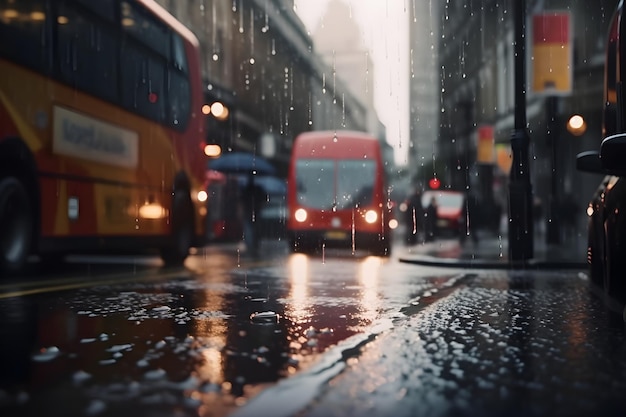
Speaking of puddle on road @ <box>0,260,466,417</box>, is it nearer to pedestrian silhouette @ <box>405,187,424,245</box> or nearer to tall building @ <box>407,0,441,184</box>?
pedestrian silhouette @ <box>405,187,424,245</box>

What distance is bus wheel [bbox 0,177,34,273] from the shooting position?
1041 cm

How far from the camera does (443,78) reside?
81.1m

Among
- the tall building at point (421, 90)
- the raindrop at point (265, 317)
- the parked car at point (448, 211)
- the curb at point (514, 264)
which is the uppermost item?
the tall building at point (421, 90)

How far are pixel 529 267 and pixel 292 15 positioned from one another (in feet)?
187

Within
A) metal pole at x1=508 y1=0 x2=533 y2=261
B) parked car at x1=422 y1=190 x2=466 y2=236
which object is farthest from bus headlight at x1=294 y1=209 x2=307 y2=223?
parked car at x1=422 y1=190 x2=466 y2=236

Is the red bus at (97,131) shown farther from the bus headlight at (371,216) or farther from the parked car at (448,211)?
the parked car at (448,211)

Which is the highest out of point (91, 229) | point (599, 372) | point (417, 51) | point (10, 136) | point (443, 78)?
point (417, 51)

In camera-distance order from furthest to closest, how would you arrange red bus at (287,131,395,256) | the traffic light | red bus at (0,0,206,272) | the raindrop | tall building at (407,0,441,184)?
tall building at (407,0,441,184), the traffic light, red bus at (287,131,395,256), red bus at (0,0,206,272), the raindrop

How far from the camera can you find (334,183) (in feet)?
76.9

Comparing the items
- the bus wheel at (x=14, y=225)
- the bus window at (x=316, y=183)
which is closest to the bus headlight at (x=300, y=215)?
the bus window at (x=316, y=183)

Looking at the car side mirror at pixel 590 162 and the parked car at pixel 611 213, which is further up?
the car side mirror at pixel 590 162

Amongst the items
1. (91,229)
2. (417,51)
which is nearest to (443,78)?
(417,51)

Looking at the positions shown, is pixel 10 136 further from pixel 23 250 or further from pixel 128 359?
pixel 128 359

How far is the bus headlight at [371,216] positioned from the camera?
2292cm
